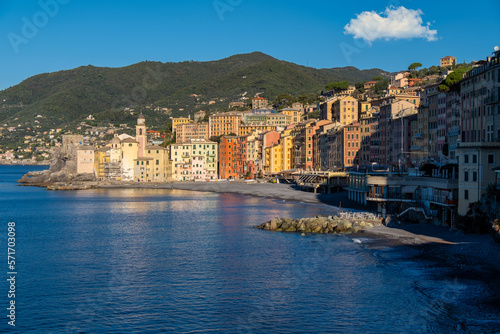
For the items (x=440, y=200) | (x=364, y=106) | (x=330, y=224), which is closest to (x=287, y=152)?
(x=364, y=106)

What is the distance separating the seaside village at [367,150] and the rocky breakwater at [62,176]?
2.64 m

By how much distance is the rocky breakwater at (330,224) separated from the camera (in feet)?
169

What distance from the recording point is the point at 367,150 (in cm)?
10412

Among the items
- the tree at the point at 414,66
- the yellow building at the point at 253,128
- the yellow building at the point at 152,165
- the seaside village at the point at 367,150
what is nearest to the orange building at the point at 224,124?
the seaside village at the point at 367,150

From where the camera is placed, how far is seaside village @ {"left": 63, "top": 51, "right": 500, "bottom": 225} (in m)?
47.7

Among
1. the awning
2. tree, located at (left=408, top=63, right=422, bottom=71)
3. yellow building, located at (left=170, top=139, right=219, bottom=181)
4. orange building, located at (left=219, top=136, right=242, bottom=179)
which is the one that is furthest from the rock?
tree, located at (left=408, top=63, right=422, bottom=71)

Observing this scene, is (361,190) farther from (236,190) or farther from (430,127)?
(236,190)

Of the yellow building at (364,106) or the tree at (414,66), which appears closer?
the yellow building at (364,106)

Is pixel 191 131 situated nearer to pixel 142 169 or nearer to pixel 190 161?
pixel 190 161

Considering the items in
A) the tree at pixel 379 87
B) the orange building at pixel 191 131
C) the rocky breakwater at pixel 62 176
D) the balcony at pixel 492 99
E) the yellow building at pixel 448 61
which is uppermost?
the yellow building at pixel 448 61

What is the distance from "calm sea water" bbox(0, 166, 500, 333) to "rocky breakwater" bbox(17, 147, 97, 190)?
7510 cm

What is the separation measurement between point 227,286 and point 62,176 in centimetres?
11490

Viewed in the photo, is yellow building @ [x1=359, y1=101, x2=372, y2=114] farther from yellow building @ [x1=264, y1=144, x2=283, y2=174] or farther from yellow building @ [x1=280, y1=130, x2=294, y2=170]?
yellow building @ [x1=264, y1=144, x2=283, y2=174]

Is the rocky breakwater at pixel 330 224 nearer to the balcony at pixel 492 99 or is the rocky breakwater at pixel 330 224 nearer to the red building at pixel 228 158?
the balcony at pixel 492 99
